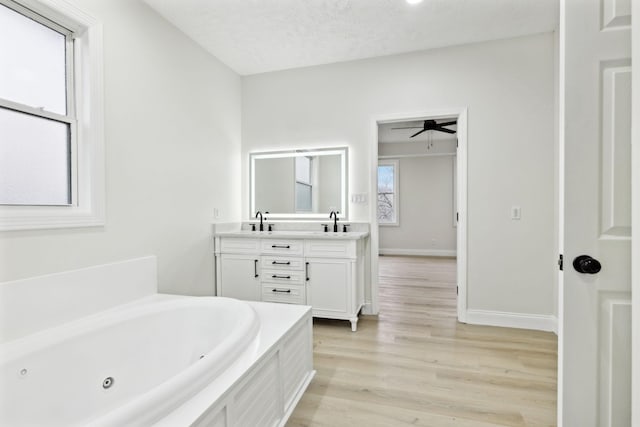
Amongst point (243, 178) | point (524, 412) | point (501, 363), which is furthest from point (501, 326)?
point (243, 178)

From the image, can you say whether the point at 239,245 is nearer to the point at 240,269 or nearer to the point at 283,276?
the point at 240,269

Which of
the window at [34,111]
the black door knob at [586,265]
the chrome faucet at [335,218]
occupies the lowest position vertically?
the black door knob at [586,265]

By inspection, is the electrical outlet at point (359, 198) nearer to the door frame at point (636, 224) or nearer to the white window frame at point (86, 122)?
the white window frame at point (86, 122)

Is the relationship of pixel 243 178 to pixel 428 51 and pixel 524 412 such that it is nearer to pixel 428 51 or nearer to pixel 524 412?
pixel 428 51

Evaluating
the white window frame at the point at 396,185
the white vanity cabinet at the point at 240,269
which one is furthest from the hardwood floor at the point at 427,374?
the white window frame at the point at 396,185

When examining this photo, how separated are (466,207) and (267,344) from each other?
231cm

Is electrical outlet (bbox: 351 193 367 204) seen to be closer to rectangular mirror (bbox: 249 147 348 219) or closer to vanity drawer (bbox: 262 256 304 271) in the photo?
rectangular mirror (bbox: 249 147 348 219)

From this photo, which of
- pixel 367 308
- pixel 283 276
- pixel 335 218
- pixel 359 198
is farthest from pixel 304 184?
pixel 367 308

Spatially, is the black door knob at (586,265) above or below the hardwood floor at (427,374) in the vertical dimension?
above

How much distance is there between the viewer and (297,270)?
2.93m

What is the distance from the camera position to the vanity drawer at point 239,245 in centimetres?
305

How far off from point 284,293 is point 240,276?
473 millimetres

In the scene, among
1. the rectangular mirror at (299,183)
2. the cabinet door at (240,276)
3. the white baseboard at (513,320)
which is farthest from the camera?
the rectangular mirror at (299,183)

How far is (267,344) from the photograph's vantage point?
4.77ft
